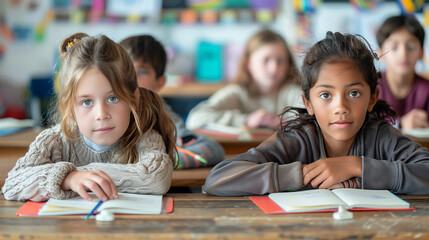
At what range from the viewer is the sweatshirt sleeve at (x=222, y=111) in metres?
2.78

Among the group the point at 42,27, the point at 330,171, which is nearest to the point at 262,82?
the point at 330,171

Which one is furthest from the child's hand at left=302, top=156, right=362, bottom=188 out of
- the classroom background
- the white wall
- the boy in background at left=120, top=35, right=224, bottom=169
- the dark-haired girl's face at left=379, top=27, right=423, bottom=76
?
the white wall

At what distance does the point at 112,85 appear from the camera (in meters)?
1.40

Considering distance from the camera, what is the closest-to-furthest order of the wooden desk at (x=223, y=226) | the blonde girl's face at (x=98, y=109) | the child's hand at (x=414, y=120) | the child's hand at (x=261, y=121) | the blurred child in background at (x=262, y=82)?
the wooden desk at (x=223, y=226) < the blonde girl's face at (x=98, y=109) < the child's hand at (x=414, y=120) < the child's hand at (x=261, y=121) < the blurred child in background at (x=262, y=82)

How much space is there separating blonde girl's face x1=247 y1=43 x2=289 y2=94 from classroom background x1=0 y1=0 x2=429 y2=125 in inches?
50.8

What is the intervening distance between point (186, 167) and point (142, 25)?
327 cm

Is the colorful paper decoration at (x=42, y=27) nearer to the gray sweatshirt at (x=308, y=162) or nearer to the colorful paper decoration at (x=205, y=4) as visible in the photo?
the colorful paper decoration at (x=205, y=4)

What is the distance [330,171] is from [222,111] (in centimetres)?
161

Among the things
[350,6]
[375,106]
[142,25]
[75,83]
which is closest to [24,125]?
[75,83]

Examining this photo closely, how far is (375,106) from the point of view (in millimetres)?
1691

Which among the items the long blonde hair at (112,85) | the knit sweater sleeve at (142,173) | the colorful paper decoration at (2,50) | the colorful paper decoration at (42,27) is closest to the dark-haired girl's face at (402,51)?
the long blonde hair at (112,85)

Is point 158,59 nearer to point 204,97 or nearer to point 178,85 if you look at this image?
point 178,85

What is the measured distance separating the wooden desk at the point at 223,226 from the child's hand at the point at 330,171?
8.0 inches

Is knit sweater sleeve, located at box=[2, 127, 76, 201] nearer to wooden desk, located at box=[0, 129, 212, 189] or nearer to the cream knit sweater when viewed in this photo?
the cream knit sweater
